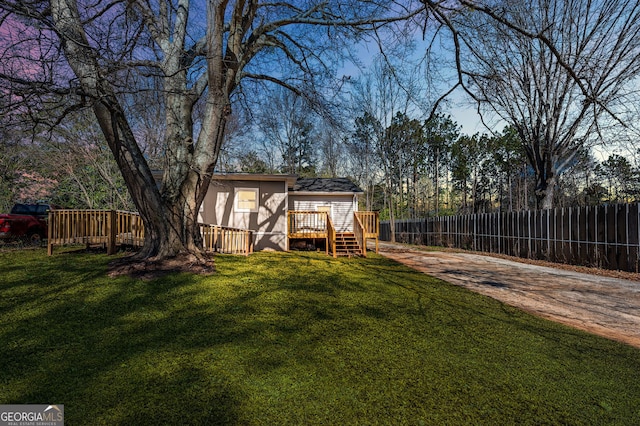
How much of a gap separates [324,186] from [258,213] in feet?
17.0

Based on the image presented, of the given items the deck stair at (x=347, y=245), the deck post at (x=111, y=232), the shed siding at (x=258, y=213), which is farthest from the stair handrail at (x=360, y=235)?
the deck post at (x=111, y=232)

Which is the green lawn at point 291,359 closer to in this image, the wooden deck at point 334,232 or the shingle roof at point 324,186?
the wooden deck at point 334,232

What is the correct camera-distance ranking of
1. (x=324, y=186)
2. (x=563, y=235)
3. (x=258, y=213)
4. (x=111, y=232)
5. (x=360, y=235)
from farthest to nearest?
(x=324, y=186)
(x=258, y=213)
(x=360, y=235)
(x=563, y=235)
(x=111, y=232)

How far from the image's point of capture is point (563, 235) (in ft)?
36.6

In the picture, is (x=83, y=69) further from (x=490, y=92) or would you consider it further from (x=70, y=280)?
(x=490, y=92)

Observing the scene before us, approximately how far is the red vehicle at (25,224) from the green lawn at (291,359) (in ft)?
23.0

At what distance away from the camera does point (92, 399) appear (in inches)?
93.2

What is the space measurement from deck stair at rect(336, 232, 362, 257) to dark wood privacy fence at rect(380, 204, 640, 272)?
7516mm

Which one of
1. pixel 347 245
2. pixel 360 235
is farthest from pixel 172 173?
pixel 347 245

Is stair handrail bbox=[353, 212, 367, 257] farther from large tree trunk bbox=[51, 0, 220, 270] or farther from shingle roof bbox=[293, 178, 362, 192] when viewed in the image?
large tree trunk bbox=[51, 0, 220, 270]

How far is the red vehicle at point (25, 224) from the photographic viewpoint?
10477 millimetres

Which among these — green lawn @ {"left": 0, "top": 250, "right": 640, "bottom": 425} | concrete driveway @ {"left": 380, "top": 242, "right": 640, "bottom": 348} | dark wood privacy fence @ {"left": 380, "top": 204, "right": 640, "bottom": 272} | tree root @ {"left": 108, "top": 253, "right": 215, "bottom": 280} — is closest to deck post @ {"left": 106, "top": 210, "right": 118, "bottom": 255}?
tree root @ {"left": 108, "top": 253, "right": 215, "bottom": 280}

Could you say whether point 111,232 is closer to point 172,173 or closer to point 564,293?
Result: point 172,173

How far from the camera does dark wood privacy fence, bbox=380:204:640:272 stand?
9.00 m
